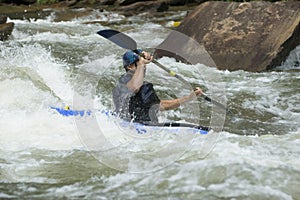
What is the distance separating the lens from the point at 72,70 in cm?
841

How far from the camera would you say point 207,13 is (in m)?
9.55

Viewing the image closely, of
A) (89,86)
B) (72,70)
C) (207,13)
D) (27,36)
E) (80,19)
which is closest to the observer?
(89,86)

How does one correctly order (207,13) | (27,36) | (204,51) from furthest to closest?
(27,36)
(207,13)
(204,51)

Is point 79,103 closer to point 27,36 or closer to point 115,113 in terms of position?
point 115,113

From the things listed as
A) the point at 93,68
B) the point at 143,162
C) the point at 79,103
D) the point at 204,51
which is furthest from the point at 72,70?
the point at 143,162

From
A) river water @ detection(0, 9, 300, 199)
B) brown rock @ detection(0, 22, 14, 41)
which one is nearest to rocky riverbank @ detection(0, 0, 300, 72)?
river water @ detection(0, 9, 300, 199)

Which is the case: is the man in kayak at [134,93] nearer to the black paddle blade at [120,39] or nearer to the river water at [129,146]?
the river water at [129,146]

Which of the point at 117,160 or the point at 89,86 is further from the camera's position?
the point at 89,86

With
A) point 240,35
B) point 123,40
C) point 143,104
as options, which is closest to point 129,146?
point 143,104

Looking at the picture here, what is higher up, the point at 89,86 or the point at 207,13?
the point at 207,13

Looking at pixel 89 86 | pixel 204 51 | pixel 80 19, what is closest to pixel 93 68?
pixel 89 86

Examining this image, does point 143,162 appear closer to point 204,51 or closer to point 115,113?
point 115,113

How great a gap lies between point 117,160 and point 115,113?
891 mm

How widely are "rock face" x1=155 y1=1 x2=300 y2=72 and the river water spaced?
25 cm
